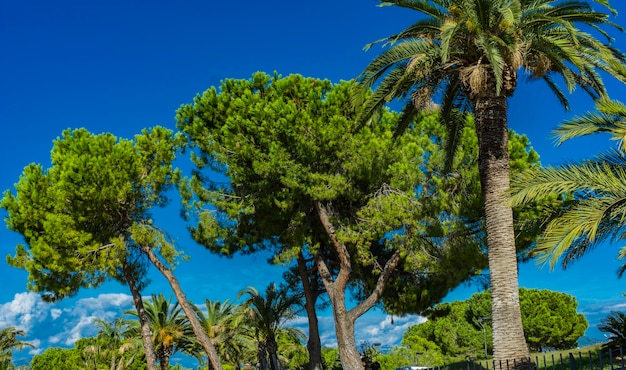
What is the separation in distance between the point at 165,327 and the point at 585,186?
79.1ft

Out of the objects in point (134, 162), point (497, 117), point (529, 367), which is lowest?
point (529, 367)

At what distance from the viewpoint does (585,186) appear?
9.84 meters

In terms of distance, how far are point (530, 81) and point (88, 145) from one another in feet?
45.9

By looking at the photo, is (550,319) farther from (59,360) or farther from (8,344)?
(8,344)

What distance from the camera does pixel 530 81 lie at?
1200cm

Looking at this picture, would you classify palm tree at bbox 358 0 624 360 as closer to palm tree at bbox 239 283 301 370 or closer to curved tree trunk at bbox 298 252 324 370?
curved tree trunk at bbox 298 252 324 370

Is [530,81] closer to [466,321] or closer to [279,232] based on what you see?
[279,232]

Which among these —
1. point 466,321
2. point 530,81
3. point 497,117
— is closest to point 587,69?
point 530,81

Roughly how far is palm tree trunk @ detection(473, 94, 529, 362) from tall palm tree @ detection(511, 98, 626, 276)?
1.51 ft

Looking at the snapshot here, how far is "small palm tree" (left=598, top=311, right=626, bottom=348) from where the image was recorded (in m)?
16.6

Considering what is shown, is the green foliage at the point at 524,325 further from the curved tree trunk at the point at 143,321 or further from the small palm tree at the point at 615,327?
the curved tree trunk at the point at 143,321

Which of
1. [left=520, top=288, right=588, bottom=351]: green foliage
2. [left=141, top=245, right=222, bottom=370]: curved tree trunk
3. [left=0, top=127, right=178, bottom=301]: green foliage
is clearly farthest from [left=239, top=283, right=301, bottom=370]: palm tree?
[left=520, top=288, right=588, bottom=351]: green foliage

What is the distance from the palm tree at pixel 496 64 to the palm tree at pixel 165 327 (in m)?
20.5

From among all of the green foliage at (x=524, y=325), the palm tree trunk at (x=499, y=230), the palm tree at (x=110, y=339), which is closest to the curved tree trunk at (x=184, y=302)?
the palm tree trunk at (x=499, y=230)
